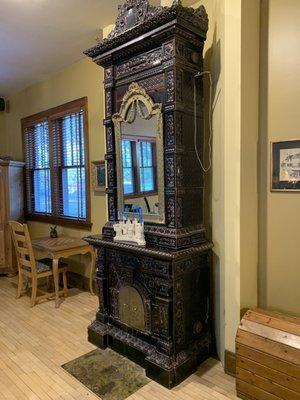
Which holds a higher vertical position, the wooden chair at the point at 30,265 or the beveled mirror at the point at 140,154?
the beveled mirror at the point at 140,154

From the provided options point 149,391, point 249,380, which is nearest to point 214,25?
point 249,380

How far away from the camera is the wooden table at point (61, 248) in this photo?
3598 mm

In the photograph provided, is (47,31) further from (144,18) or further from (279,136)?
(279,136)

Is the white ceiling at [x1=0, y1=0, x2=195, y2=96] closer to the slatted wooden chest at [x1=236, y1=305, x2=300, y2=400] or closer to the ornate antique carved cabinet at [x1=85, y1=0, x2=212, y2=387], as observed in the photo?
the ornate antique carved cabinet at [x1=85, y1=0, x2=212, y2=387]

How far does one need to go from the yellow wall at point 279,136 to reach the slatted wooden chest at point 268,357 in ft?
0.85

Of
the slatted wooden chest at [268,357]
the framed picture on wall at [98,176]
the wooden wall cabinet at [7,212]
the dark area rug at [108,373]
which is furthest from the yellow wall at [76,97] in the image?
the slatted wooden chest at [268,357]

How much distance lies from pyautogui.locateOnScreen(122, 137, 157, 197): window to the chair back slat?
158 centimetres

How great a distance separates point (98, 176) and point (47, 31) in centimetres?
163

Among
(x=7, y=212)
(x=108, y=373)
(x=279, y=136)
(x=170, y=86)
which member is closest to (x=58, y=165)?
(x=7, y=212)

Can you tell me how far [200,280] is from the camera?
2.46m

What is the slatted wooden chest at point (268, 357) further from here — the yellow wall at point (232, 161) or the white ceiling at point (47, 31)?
the white ceiling at point (47, 31)

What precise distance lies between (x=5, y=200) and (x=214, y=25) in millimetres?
3909

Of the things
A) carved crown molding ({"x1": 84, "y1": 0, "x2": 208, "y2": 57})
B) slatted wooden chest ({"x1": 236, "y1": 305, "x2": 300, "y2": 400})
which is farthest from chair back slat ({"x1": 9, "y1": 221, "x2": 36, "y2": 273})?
slatted wooden chest ({"x1": 236, "y1": 305, "x2": 300, "y2": 400})

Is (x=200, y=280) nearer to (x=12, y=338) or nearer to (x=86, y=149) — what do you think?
(x=12, y=338)
